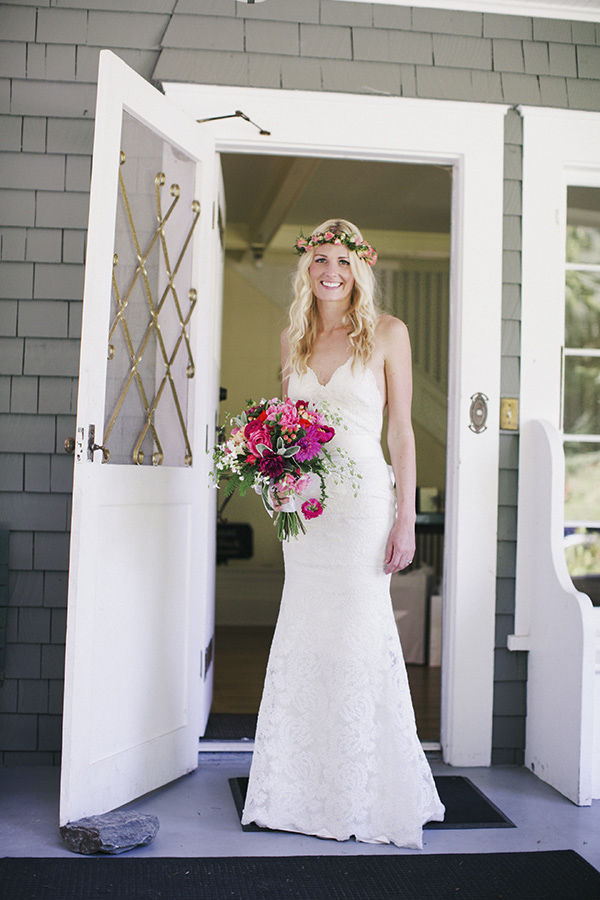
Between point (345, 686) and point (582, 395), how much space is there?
5.58ft

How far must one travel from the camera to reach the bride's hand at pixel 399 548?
8.64 ft

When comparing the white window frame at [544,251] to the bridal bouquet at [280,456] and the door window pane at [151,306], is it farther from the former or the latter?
the door window pane at [151,306]

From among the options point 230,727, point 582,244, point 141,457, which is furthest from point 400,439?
point 230,727

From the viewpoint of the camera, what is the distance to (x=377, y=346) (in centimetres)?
273

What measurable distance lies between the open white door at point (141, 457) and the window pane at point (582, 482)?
4.91ft

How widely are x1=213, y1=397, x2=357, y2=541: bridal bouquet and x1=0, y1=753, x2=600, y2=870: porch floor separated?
0.94 metres

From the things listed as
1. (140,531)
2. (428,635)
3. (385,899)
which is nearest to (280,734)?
(385,899)

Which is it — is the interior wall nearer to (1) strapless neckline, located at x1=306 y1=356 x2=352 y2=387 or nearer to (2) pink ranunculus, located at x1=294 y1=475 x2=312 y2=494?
(1) strapless neckline, located at x1=306 y1=356 x2=352 y2=387

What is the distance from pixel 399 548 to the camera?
2.63 meters

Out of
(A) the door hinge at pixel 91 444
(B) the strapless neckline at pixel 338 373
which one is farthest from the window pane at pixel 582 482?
(A) the door hinge at pixel 91 444

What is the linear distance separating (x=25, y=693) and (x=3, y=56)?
245 cm

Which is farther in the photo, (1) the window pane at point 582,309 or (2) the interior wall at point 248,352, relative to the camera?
(2) the interior wall at point 248,352

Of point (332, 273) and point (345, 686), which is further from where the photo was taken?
point (332, 273)

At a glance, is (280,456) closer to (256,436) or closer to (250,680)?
(256,436)
